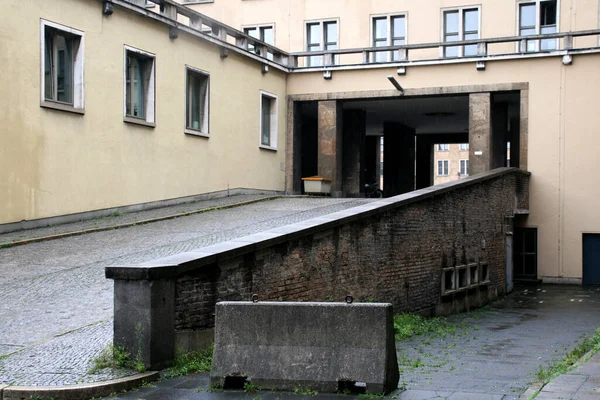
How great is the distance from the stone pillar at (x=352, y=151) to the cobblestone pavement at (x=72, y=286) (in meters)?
13.5

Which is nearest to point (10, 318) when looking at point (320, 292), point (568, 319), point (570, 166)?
point (320, 292)

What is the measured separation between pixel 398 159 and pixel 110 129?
21894 millimetres

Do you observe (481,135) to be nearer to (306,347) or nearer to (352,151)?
(352,151)

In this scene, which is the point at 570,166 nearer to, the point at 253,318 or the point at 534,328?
the point at 534,328

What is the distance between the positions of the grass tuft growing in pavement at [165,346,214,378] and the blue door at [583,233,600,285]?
74.5 feet

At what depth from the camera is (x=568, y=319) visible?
19.5 meters

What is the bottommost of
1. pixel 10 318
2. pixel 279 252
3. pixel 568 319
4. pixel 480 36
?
pixel 568 319

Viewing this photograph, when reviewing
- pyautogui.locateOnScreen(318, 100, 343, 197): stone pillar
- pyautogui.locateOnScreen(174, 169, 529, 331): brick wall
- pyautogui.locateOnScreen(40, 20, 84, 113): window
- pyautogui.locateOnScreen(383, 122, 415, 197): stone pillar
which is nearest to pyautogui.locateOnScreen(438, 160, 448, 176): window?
pyautogui.locateOnScreen(383, 122, 415, 197): stone pillar

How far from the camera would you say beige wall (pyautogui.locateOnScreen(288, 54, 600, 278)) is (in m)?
28.2

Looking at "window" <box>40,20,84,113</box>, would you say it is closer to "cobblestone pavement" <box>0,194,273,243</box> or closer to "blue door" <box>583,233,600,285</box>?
"cobblestone pavement" <box>0,194,273,243</box>

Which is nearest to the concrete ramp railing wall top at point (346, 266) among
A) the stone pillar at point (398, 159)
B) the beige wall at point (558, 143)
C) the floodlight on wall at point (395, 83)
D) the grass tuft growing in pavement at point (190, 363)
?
the grass tuft growing in pavement at point (190, 363)

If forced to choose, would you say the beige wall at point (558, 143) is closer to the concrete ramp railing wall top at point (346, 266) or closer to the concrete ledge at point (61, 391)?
the concrete ramp railing wall top at point (346, 266)

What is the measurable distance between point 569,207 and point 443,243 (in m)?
11.1

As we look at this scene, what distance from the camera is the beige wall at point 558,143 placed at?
28156mm
